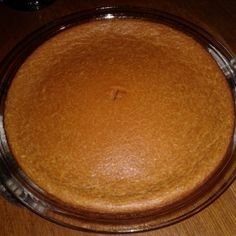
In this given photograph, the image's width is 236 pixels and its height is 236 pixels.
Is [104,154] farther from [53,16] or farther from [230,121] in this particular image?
[53,16]

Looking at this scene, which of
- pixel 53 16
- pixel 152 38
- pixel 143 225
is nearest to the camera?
pixel 143 225

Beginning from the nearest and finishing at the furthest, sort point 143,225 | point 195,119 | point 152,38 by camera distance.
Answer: point 143,225, point 195,119, point 152,38

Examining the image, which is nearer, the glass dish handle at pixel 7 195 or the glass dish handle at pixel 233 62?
the glass dish handle at pixel 7 195

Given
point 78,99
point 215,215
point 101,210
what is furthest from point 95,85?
point 215,215

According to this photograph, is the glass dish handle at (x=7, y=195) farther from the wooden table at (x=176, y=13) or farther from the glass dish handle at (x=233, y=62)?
the glass dish handle at (x=233, y=62)

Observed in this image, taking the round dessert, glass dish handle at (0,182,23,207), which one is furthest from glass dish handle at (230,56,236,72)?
glass dish handle at (0,182,23,207)

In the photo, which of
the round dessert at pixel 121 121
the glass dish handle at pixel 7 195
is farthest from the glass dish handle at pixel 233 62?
the glass dish handle at pixel 7 195

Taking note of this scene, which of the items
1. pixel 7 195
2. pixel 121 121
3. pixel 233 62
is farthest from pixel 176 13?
pixel 7 195
